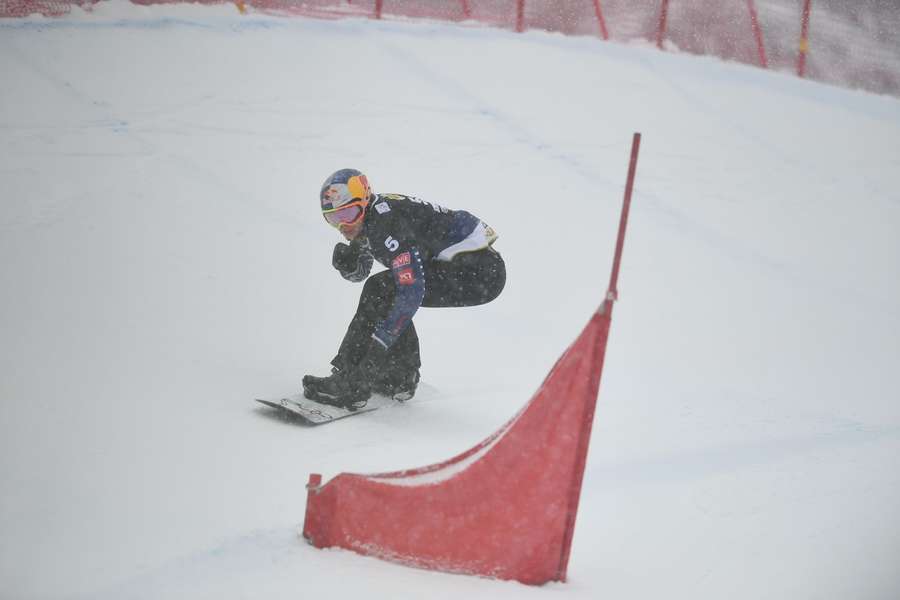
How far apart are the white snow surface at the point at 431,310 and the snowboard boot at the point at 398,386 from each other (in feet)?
0.38

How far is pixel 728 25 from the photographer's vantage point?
1367 centimetres

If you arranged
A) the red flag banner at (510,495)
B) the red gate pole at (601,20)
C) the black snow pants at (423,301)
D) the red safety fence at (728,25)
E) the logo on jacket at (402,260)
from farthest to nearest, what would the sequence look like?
the red gate pole at (601,20)
the red safety fence at (728,25)
the black snow pants at (423,301)
the logo on jacket at (402,260)
the red flag banner at (510,495)

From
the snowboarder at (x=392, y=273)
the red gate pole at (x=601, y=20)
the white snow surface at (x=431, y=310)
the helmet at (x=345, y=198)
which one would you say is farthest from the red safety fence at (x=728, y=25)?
the helmet at (x=345, y=198)

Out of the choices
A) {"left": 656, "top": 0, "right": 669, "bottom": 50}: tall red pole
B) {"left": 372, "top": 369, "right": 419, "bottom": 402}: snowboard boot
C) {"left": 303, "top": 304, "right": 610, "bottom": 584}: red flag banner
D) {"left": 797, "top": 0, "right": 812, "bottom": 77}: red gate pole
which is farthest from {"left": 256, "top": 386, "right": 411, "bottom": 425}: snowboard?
{"left": 797, "top": 0, "right": 812, "bottom": 77}: red gate pole

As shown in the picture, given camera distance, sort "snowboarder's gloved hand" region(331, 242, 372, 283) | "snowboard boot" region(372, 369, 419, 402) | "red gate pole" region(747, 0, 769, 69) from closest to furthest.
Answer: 1. "snowboard boot" region(372, 369, 419, 402)
2. "snowboarder's gloved hand" region(331, 242, 372, 283)
3. "red gate pole" region(747, 0, 769, 69)

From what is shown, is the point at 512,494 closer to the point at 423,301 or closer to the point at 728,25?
the point at 423,301

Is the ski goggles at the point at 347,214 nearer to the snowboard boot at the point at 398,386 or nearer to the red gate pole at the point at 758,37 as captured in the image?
the snowboard boot at the point at 398,386

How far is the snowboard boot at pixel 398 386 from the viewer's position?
523 cm

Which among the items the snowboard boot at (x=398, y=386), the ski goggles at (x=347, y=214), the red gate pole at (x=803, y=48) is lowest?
the snowboard boot at (x=398, y=386)

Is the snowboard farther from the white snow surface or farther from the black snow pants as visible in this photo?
the black snow pants

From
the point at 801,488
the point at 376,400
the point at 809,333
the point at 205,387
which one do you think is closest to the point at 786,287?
the point at 809,333

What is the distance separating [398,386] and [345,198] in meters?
1.07

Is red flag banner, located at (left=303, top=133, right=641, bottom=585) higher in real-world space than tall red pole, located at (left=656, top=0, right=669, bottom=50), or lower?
lower

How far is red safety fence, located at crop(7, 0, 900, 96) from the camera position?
482 inches
